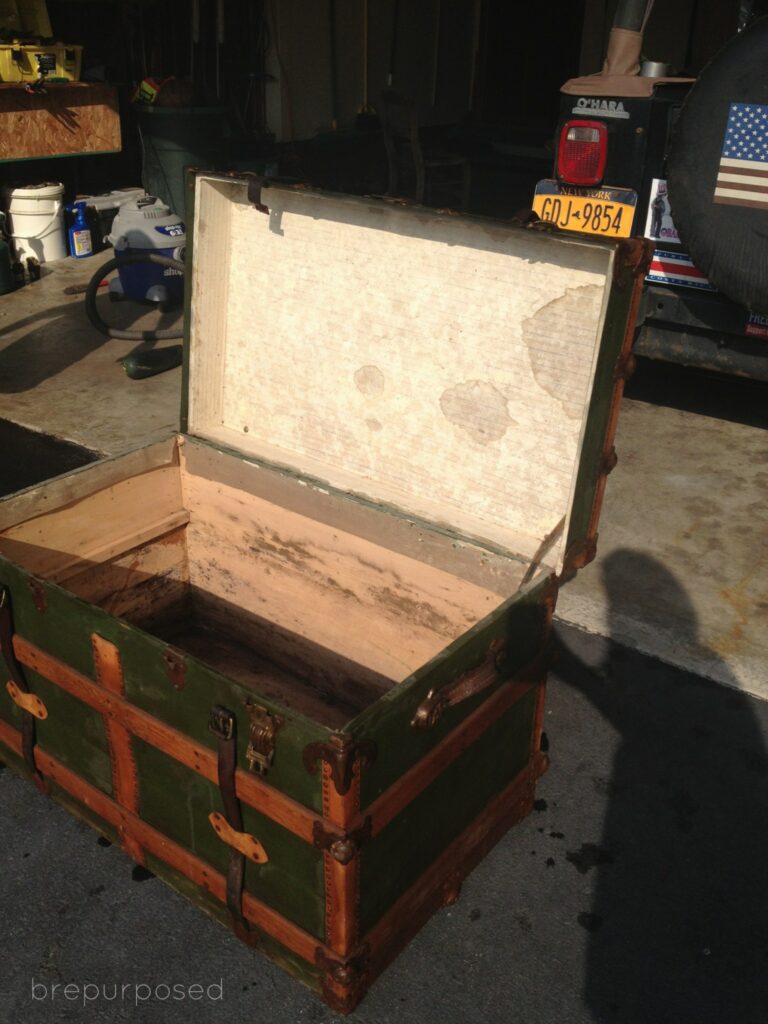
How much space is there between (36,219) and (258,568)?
6.29 metres

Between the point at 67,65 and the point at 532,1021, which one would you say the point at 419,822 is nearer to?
the point at 532,1021

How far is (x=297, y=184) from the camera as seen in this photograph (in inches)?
104

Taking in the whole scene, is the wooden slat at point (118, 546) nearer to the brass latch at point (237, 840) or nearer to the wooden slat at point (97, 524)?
the wooden slat at point (97, 524)

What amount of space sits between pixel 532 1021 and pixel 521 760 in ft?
2.14

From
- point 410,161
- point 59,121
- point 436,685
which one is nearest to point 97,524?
point 436,685

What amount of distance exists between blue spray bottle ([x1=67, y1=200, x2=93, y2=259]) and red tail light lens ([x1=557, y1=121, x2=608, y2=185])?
5.36 metres

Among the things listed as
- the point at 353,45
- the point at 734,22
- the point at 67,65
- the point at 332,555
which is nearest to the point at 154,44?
the point at 67,65

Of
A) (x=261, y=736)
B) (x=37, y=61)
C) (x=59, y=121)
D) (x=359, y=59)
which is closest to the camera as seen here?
(x=261, y=736)

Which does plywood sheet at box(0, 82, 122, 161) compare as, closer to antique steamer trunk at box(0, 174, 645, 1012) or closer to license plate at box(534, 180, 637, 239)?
license plate at box(534, 180, 637, 239)

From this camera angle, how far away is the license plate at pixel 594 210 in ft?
14.6

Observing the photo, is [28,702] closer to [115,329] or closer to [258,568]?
[258,568]

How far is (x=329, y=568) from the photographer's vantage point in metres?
2.99

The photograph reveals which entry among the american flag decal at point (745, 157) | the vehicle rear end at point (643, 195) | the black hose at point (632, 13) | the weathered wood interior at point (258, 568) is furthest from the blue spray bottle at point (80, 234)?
the american flag decal at point (745, 157)

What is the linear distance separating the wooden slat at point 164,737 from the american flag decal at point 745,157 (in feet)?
9.96
